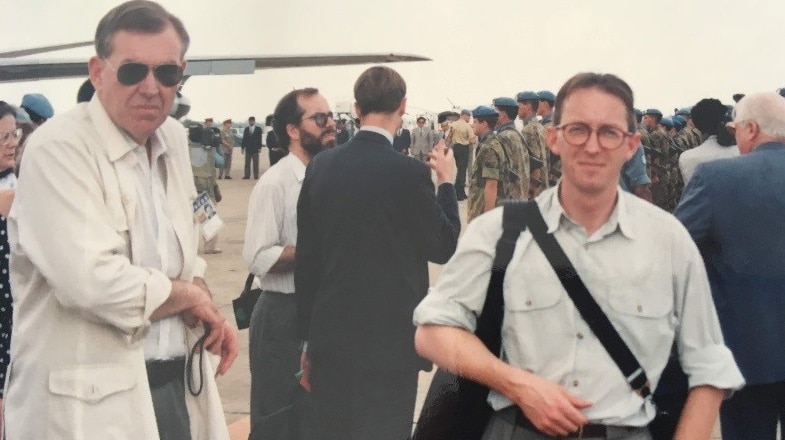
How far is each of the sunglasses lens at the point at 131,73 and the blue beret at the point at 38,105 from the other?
2.34 metres

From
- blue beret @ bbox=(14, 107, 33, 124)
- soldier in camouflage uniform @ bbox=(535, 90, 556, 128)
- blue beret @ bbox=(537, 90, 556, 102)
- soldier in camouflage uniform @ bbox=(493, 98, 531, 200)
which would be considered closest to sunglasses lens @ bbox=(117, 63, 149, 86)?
blue beret @ bbox=(14, 107, 33, 124)

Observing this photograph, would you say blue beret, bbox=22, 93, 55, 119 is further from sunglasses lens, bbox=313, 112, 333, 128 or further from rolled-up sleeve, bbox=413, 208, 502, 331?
rolled-up sleeve, bbox=413, 208, 502, 331

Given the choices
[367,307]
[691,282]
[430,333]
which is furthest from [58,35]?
[691,282]

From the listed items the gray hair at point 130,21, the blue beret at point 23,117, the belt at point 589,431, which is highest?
the gray hair at point 130,21

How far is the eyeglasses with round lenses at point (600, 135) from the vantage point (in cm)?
158

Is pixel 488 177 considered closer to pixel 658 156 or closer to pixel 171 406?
pixel 171 406

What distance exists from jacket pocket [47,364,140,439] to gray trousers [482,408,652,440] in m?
0.68

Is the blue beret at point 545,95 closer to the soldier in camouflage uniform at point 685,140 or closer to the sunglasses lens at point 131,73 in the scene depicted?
the soldier in camouflage uniform at point 685,140

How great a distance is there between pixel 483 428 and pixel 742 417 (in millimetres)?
1915

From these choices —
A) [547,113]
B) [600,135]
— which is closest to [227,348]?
[600,135]

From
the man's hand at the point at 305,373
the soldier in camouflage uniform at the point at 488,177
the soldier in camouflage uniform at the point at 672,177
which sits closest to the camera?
the man's hand at the point at 305,373

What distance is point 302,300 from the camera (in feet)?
9.36

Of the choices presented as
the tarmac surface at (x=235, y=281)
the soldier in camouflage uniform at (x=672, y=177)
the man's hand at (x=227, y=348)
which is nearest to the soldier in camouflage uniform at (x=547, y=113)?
the tarmac surface at (x=235, y=281)

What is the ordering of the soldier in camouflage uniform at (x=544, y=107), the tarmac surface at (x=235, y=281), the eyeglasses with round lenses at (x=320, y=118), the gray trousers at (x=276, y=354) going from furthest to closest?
the soldier in camouflage uniform at (x=544, y=107) → the tarmac surface at (x=235, y=281) → the eyeglasses with round lenses at (x=320, y=118) → the gray trousers at (x=276, y=354)
